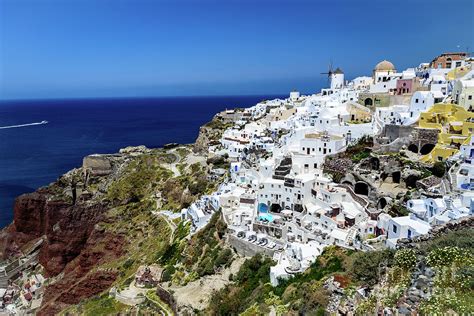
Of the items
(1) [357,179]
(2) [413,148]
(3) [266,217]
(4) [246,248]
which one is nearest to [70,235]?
(4) [246,248]

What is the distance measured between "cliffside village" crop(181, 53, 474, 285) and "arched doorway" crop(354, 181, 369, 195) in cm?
11

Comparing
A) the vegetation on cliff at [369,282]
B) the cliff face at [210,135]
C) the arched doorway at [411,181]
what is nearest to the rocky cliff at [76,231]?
the cliff face at [210,135]

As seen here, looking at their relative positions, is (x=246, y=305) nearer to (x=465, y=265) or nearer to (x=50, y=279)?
(x=465, y=265)

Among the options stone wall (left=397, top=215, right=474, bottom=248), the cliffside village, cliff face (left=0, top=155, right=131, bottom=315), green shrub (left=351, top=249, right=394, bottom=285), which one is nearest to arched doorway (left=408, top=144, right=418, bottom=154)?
the cliffside village

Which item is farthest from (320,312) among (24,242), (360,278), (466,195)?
(24,242)

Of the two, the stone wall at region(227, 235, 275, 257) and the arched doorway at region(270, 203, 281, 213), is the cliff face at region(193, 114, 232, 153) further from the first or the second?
the stone wall at region(227, 235, 275, 257)

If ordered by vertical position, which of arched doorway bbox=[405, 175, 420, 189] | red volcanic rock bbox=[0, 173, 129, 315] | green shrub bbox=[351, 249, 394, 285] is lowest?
red volcanic rock bbox=[0, 173, 129, 315]

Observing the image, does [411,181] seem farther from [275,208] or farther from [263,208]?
[263,208]

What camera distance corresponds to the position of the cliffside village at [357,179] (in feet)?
106

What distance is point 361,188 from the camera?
4053 cm

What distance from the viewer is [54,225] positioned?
217 ft

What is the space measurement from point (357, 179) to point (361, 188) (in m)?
1.03

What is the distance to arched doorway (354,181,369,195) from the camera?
40194 millimetres

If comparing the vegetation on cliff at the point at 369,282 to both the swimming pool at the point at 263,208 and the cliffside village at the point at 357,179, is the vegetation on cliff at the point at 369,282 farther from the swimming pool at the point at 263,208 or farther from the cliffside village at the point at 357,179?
the swimming pool at the point at 263,208
